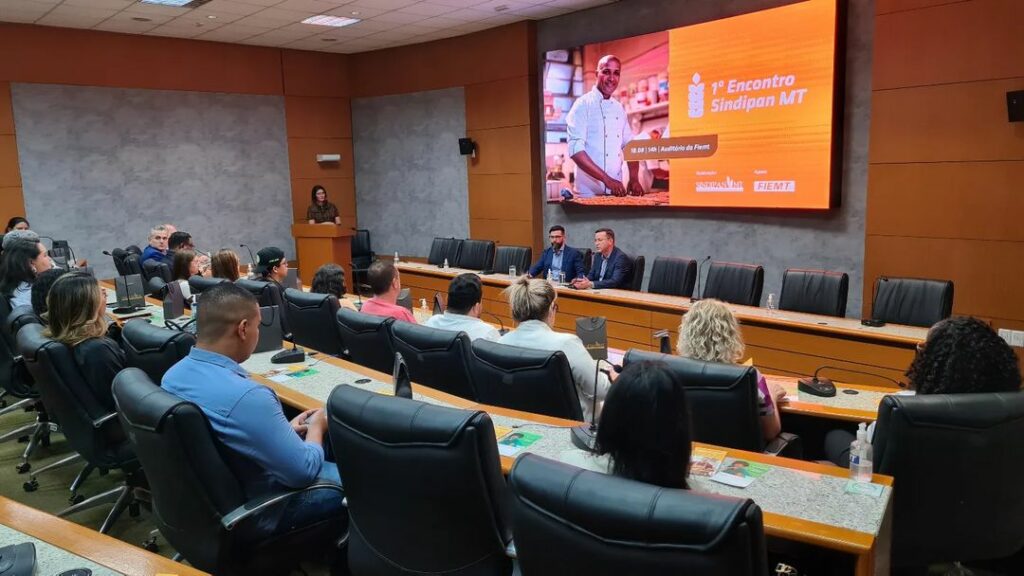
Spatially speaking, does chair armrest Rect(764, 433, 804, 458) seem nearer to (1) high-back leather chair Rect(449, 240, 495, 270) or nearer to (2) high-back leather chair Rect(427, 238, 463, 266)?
(1) high-back leather chair Rect(449, 240, 495, 270)

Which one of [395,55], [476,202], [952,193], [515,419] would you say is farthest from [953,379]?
[395,55]

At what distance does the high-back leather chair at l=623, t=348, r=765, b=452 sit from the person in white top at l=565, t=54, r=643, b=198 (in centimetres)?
601

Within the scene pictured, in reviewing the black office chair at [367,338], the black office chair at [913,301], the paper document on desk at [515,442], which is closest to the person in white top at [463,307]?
the black office chair at [367,338]

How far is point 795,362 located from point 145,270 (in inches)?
238

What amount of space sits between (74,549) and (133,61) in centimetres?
974

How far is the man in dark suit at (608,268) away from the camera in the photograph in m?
6.74

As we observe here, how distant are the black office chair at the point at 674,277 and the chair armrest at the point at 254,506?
4431mm

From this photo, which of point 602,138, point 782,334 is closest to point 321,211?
point 602,138

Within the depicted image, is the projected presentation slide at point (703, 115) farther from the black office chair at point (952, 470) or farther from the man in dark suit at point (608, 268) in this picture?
the black office chair at point (952, 470)

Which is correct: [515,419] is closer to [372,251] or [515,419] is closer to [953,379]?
[953,379]

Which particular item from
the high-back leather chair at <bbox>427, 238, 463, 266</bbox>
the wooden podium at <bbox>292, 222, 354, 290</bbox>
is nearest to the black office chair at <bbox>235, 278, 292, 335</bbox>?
the high-back leather chair at <bbox>427, 238, 463, 266</bbox>

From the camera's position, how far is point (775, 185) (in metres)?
7.08

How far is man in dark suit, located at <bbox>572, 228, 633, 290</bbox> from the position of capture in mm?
6742

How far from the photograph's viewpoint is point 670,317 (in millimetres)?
5562
